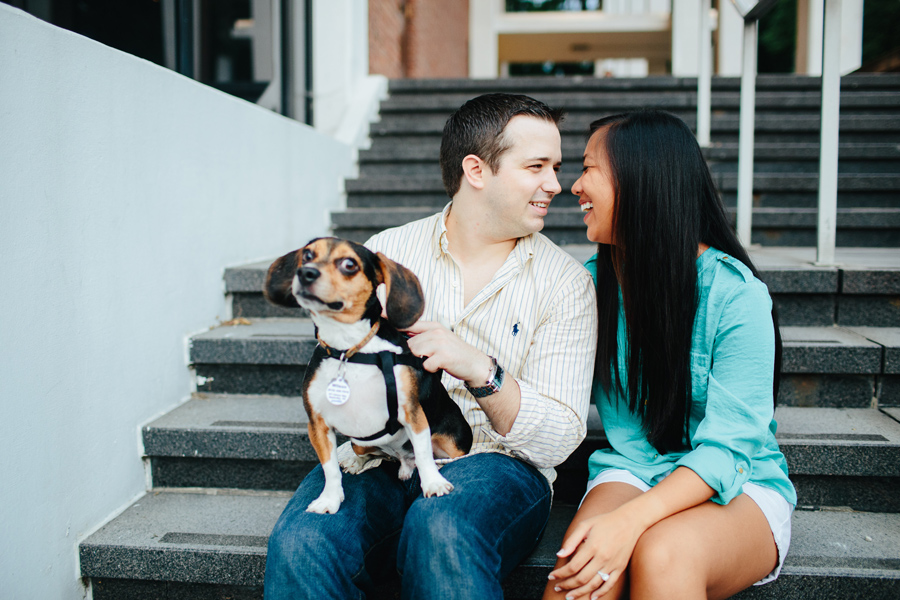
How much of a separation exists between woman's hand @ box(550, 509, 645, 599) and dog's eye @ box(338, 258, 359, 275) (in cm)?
83

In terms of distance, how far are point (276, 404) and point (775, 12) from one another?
58.7 ft

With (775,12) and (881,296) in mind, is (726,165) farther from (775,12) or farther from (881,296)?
(775,12)

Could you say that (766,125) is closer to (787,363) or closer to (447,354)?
(787,363)

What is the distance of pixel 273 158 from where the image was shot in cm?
339

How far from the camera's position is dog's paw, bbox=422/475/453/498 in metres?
1.50

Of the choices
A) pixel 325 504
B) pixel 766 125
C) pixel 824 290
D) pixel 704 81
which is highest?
pixel 704 81

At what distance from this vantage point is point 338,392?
4.83 feet

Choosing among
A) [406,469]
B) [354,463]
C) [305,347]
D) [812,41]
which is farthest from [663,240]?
[812,41]

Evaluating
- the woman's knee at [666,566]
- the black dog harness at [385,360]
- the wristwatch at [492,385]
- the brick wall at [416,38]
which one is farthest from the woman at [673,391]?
the brick wall at [416,38]

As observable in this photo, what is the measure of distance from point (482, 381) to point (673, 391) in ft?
1.85

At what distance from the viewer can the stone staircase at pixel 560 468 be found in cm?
187

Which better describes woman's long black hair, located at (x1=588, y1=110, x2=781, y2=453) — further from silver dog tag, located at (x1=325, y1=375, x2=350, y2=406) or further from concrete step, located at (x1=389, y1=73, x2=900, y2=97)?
concrete step, located at (x1=389, y1=73, x2=900, y2=97)

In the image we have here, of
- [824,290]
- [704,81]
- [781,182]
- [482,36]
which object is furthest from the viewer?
[482,36]

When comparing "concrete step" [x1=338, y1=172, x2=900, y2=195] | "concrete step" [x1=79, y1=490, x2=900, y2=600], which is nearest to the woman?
"concrete step" [x1=79, y1=490, x2=900, y2=600]
